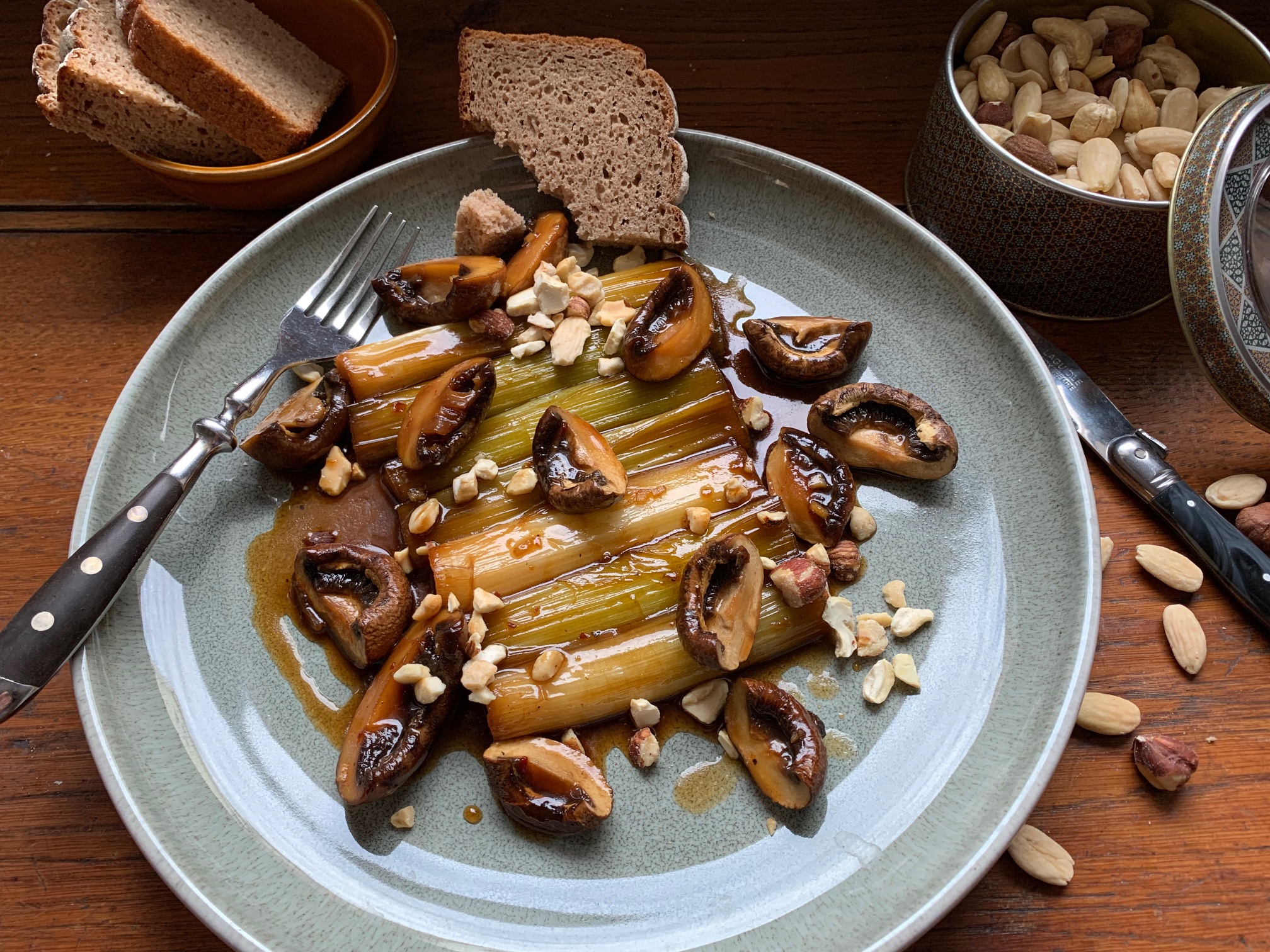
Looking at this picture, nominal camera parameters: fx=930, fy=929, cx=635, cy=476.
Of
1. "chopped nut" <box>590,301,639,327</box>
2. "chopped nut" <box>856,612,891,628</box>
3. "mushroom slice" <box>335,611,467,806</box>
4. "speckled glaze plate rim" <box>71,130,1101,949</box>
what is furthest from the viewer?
"chopped nut" <box>590,301,639,327</box>

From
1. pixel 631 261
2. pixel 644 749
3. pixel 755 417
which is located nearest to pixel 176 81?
pixel 631 261

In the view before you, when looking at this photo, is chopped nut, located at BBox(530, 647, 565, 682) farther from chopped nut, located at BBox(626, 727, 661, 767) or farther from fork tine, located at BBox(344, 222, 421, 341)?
fork tine, located at BBox(344, 222, 421, 341)

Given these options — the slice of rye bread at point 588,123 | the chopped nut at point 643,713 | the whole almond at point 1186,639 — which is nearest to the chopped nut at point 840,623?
the chopped nut at point 643,713

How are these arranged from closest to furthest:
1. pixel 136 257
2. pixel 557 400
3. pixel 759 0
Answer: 1. pixel 557 400
2. pixel 136 257
3. pixel 759 0

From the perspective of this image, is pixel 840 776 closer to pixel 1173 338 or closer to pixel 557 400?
pixel 557 400

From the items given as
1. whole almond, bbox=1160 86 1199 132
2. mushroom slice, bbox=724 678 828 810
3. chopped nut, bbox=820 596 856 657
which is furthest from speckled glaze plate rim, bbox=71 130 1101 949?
whole almond, bbox=1160 86 1199 132

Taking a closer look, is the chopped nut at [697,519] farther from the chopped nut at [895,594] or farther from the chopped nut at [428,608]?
the chopped nut at [428,608]

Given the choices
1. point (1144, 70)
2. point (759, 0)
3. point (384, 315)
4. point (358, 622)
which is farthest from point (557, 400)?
point (1144, 70)
